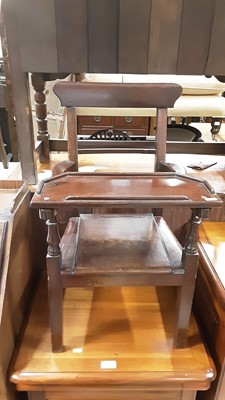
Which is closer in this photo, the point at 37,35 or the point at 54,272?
the point at 54,272

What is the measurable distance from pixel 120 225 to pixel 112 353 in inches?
13.4

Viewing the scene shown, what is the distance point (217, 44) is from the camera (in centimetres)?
96

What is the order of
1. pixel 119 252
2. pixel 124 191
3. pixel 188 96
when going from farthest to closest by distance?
pixel 188 96
pixel 119 252
pixel 124 191

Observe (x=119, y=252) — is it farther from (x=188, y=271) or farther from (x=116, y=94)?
(x=116, y=94)

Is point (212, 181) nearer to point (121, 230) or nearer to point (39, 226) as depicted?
point (121, 230)

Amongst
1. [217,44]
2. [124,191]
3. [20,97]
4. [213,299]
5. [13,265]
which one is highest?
[217,44]

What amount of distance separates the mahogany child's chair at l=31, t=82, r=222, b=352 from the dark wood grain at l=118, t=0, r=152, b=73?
0.10 meters

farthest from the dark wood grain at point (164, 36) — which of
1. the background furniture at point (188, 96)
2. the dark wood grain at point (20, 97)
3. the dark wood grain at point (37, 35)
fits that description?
the background furniture at point (188, 96)

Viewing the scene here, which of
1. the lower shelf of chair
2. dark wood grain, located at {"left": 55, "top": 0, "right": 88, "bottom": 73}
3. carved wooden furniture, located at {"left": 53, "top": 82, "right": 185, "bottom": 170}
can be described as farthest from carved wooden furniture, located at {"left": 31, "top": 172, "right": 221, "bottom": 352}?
dark wood grain, located at {"left": 55, "top": 0, "right": 88, "bottom": 73}

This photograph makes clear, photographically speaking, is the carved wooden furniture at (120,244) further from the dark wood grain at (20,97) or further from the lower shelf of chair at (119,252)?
the dark wood grain at (20,97)

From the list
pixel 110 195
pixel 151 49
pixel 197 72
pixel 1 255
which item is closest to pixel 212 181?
pixel 197 72

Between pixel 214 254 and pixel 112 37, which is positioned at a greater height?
pixel 112 37

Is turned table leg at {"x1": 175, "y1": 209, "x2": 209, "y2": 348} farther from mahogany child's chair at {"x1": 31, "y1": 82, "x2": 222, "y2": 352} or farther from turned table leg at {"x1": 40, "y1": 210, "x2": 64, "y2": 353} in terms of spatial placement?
turned table leg at {"x1": 40, "y1": 210, "x2": 64, "y2": 353}

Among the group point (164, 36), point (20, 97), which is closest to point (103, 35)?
point (164, 36)
